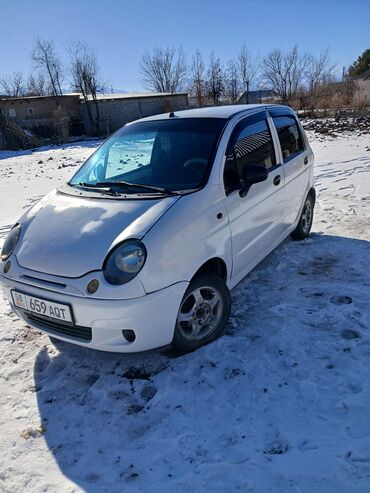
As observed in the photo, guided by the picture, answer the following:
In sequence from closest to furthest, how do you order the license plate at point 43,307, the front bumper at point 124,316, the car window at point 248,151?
the front bumper at point 124,316, the license plate at point 43,307, the car window at point 248,151

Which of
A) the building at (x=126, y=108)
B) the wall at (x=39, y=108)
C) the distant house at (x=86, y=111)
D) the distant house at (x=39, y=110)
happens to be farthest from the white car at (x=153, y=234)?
the wall at (x=39, y=108)

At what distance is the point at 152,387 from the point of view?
9.07ft

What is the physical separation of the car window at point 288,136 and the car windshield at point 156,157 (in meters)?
1.12

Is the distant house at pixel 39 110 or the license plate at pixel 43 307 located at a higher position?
the distant house at pixel 39 110

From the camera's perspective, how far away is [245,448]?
2201 millimetres

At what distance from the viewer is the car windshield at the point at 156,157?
325cm

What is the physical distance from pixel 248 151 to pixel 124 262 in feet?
5.81

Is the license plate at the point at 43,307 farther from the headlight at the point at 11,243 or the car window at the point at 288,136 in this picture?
the car window at the point at 288,136

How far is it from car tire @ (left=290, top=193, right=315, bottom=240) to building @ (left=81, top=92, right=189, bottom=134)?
31.4m

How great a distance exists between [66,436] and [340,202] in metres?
5.89

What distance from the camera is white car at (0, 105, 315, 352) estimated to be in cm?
257

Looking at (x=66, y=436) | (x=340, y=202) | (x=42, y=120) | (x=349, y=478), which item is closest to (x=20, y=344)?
(x=66, y=436)

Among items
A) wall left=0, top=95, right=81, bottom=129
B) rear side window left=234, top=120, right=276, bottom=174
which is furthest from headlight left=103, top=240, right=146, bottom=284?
wall left=0, top=95, right=81, bottom=129

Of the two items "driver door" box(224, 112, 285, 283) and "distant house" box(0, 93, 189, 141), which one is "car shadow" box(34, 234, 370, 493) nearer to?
"driver door" box(224, 112, 285, 283)
